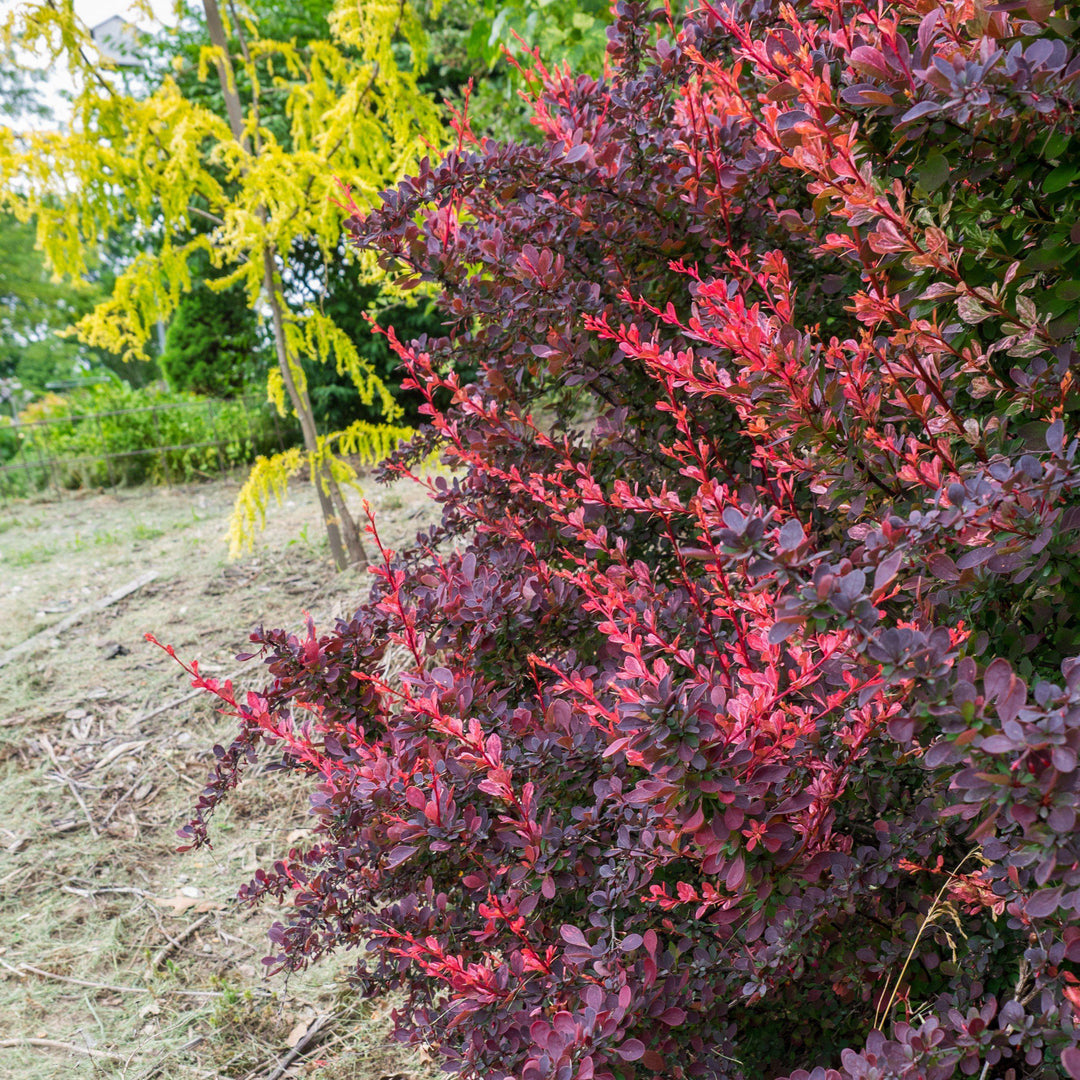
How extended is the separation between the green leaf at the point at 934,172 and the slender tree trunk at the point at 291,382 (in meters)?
3.86

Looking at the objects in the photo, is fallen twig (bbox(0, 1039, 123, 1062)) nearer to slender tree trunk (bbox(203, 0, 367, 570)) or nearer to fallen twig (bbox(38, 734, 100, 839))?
fallen twig (bbox(38, 734, 100, 839))

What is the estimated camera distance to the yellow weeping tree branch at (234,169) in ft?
13.0

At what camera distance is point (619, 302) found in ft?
5.43

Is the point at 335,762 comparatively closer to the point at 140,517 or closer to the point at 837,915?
the point at 837,915

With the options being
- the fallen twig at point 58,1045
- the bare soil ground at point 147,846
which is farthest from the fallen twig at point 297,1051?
the fallen twig at point 58,1045

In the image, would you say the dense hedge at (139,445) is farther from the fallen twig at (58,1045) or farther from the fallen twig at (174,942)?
the fallen twig at (58,1045)

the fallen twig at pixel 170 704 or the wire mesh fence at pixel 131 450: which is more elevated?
the wire mesh fence at pixel 131 450

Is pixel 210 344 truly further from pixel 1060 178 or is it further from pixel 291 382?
pixel 1060 178

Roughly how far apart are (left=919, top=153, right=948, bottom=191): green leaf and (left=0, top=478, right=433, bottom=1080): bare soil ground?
2056mm

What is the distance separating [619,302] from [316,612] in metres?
2.88

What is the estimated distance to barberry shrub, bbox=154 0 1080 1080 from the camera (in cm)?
86

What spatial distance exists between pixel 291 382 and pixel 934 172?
4.16 meters

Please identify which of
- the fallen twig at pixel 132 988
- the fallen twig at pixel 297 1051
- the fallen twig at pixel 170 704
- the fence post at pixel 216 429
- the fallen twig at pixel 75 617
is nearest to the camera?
the fallen twig at pixel 297 1051

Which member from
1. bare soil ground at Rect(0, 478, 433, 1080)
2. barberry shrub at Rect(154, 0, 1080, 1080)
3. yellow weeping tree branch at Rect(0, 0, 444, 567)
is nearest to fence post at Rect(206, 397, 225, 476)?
bare soil ground at Rect(0, 478, 433, 1080)
